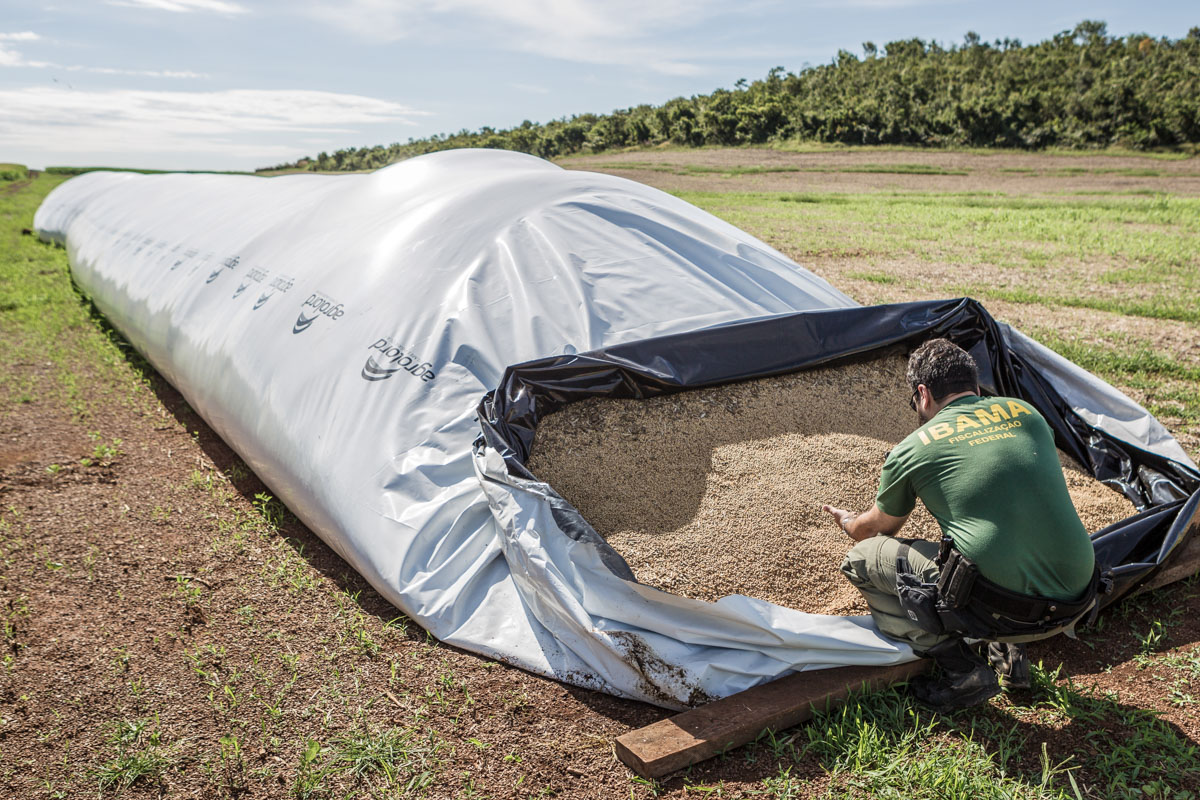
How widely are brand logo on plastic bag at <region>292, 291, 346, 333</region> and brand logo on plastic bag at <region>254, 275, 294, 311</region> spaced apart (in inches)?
14.4

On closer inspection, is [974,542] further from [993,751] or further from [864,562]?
[993,751]

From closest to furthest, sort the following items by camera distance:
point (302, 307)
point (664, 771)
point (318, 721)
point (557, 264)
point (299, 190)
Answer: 1. point (664, 771)
2. point (318, 721)
3. point (557, 264)
4. point (302, 307)
5. point (299, 190)

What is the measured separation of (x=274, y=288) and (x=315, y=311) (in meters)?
0.66

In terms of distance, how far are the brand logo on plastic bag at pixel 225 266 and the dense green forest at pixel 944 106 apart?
14.4 m

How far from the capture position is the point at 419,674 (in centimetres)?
278

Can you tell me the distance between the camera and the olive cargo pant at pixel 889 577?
8.59 feet

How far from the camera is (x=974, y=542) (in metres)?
2.39

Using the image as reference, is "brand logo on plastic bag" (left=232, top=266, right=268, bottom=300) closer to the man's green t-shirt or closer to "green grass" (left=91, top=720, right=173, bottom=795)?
"green grass" (left=91, top=720, right=173, bottom=795)

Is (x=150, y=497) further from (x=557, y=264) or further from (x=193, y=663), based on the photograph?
(x=557, y=264)

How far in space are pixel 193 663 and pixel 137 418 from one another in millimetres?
3389

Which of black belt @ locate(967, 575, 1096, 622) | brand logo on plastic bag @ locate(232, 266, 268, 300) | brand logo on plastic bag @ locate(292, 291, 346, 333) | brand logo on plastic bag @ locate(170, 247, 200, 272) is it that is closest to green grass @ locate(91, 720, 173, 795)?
brand logo on plastic bag @ locate(292, 291, 346, 333)

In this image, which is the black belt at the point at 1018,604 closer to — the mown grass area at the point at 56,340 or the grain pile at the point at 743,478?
the grain pile at the point at 743,478

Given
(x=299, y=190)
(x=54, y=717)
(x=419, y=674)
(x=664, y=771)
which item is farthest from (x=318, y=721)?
(x=299, y=190)

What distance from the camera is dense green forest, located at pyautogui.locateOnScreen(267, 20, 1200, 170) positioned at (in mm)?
23266
